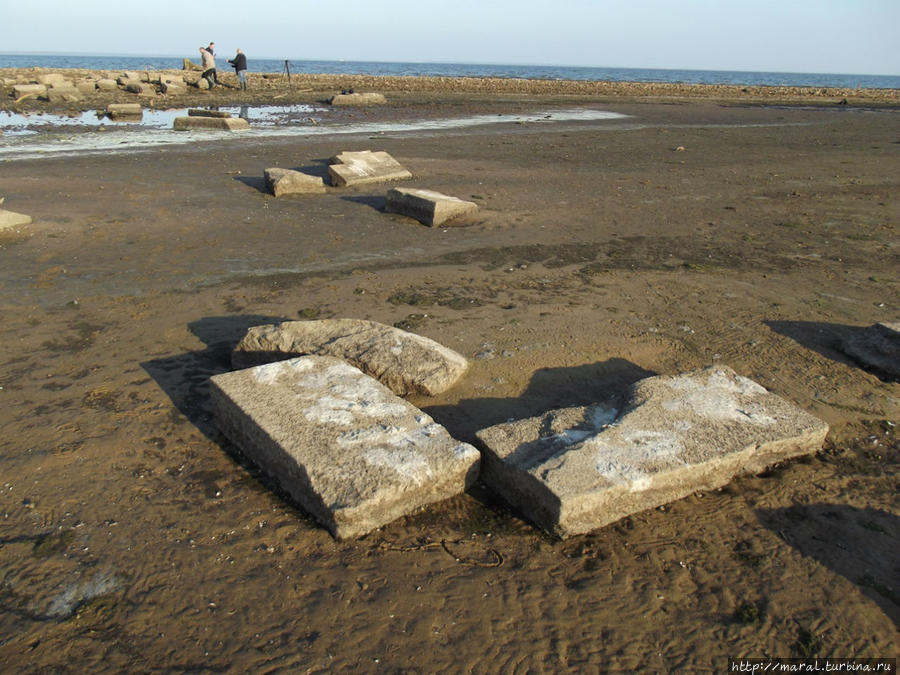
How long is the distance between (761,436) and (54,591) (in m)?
3.15

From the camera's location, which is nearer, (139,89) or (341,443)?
(341,443)

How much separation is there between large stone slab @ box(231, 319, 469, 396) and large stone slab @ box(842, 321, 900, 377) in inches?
104

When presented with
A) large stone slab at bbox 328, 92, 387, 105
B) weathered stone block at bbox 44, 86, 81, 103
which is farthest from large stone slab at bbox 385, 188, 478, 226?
weathered stone block at bbox 44, 86, 81, 103

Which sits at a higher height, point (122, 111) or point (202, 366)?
point (122, 111)

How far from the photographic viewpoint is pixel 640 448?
307 cm

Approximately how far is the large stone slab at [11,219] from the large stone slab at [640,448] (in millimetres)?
6404

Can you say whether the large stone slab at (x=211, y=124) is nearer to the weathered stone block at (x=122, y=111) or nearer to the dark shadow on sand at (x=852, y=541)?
the weathered stone block at (x=122, y=111)

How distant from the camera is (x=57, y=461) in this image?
3270mm

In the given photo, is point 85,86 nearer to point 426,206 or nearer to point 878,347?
point 426,206

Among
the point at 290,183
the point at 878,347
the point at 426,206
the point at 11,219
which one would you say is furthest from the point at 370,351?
the point at 290,183

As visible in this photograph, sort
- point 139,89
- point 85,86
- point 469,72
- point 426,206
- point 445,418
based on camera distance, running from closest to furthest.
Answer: point 445,418 < point 426,206 < point 139,89 < point 85,86 < point 469,72

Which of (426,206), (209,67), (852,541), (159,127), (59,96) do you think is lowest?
(852,541)

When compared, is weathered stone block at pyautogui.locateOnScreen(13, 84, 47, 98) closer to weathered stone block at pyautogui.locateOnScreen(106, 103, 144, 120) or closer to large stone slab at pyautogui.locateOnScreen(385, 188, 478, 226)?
weathered stone block at pyautogui.locateOnScreen(106, 103, 144, 120)

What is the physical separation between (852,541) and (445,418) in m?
2.02
